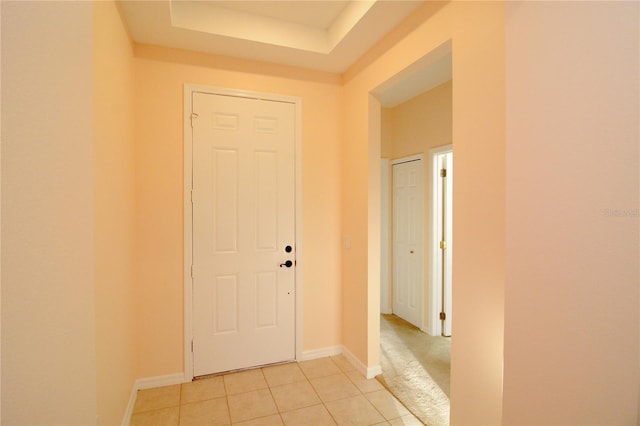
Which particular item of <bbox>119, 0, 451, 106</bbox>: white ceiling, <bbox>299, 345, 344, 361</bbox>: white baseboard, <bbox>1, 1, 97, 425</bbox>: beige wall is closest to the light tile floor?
<bbox>299, 345, 344, 361</bbox>: white baseboard

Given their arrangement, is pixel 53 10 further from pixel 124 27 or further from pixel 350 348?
pixel 350 348

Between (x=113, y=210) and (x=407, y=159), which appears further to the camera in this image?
(x=407, y=159)

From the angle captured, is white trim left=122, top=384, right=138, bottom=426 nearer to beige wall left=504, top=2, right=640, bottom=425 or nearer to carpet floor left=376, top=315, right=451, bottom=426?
carpet floor left=376, top=315, right=451, bottom=426

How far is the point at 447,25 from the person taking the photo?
1.72 meters

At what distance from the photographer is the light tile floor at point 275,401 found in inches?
78.8

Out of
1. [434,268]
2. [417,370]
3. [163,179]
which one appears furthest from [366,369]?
[163,179]

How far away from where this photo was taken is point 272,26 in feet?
7.88

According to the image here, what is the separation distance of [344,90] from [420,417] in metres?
2.77

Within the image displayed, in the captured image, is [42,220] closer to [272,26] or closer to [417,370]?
[272,26]

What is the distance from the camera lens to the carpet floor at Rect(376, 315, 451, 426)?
2.11 metres

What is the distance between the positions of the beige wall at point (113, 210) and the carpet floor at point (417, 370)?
189cm

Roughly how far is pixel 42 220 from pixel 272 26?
85.9 inches

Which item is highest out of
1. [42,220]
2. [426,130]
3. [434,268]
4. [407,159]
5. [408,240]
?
[426,130]

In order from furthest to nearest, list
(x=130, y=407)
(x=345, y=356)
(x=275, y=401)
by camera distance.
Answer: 1. (x=345, y=356)
2. (x=275, y=401)
3. (x=130, y=407)
